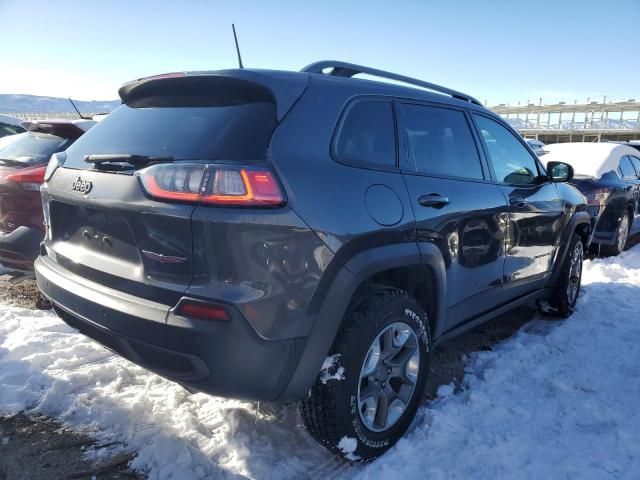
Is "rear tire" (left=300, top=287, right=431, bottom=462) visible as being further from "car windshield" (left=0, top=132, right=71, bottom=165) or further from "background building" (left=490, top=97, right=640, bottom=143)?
"background building" (left=490, top=97, right=640, bottom=143)

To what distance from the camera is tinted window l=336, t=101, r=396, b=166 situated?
233cm

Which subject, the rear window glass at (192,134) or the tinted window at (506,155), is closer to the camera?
the rear window glass at (192,134)

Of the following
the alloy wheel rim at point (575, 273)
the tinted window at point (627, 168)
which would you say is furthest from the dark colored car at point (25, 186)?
the tinted window at point (627, 168)

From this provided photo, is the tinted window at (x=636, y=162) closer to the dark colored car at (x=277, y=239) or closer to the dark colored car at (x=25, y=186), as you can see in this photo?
the dark colored car at (x=277, y=239)

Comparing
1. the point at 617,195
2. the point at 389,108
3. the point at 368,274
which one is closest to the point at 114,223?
the point at 368,274

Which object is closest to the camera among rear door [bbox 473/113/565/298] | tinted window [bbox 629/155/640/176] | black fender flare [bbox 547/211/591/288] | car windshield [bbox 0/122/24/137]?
rear door [bbox 473/113/565/298]

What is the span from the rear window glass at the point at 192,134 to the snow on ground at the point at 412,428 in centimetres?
140

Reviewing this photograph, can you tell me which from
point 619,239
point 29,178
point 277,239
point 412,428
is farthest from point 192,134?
point 619,239

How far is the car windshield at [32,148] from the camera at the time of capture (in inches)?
171

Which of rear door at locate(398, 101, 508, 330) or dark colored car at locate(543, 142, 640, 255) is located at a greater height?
rear door at locate(398, 101, 508, 330)

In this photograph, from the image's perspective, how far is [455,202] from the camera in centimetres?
282

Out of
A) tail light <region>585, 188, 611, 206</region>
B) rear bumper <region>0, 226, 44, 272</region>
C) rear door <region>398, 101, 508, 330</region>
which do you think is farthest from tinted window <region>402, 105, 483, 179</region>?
tail light <region>585, 188, 611, 206</region>

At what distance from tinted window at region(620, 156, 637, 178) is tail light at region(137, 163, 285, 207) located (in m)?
7.66

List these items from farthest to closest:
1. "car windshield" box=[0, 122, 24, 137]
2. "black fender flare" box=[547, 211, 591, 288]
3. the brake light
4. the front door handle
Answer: "car windshield" box=[0, 122, 24, 137]
"black fender flare" box=[547, 211, 591, 288]
the front door handle
the brake light
